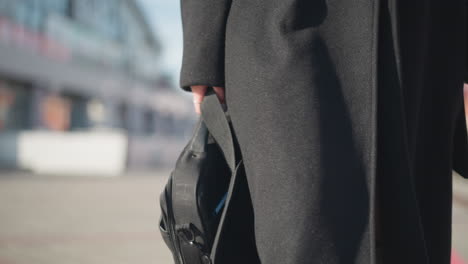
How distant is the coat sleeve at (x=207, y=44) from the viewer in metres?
1.09

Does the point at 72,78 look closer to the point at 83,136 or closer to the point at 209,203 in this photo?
the point at 83,136

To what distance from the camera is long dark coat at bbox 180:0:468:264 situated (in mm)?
985

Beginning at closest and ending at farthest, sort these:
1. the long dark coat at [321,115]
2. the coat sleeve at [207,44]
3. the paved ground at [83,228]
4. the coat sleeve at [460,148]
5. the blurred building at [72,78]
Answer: the long dark coat at [321,115] → the coat sleeve at [207,44] → the coat sleeve at [460,148] → the paved ground at [83,228] → the blurred building at [72,78]

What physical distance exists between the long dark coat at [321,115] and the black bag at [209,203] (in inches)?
2.1

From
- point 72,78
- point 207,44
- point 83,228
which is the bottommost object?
point 72,78

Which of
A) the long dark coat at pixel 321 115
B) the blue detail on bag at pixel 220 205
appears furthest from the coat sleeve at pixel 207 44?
the blue detail on bag at pixel 220 205

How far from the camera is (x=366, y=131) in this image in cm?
100

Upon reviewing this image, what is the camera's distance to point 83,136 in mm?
12547

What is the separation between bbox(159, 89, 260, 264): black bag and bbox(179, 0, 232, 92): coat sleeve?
0.23 ft

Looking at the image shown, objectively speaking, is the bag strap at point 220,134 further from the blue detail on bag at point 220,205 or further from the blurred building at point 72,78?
the blurred building at point 72,78

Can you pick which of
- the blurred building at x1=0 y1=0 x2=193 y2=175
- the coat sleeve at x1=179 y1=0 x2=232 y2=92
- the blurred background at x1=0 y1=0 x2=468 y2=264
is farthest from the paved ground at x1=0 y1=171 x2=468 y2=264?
the blurred building at x1=0 y1=0 x2=193 y2=175

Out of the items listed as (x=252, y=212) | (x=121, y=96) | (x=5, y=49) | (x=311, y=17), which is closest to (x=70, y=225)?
(x=252, y=212)

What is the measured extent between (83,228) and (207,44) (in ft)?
11.2

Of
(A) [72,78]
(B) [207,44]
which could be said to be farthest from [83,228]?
(A) [72,78]
